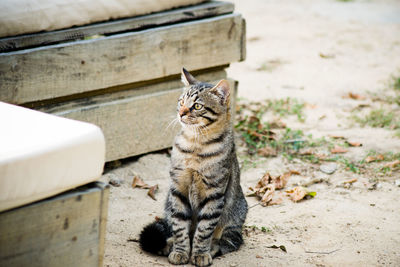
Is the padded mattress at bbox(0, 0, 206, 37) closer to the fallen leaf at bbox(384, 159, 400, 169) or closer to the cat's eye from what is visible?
the cat's eye

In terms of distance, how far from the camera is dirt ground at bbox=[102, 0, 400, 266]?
3199 mm

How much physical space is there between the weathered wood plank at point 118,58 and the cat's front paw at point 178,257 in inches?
57.2

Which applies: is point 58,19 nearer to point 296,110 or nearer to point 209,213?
point 209,213

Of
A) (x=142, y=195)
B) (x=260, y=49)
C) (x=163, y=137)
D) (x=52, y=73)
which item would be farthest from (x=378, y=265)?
(x=260, y=49)

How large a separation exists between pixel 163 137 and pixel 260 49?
3063 millimetres

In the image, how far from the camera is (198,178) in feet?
10.2

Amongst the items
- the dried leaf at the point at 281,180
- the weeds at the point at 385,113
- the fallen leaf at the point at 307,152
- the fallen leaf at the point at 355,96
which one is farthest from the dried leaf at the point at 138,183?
the fallen leaf at the point at 355,96

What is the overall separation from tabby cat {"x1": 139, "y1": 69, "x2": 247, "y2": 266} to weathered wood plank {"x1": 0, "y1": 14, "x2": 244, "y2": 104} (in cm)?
96

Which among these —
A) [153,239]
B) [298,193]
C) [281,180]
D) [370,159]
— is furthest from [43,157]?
[370,159]

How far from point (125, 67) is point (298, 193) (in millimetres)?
1616

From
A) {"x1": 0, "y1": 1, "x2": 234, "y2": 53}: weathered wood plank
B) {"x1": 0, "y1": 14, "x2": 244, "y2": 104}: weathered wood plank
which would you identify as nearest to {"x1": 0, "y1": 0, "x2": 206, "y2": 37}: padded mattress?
{"x1": 0, "y1": 1, "x2": 234, "y2": 53}: weathered wood plank

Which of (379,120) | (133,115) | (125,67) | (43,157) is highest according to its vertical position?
(43,157)

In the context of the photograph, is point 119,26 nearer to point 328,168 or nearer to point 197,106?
point 197,106

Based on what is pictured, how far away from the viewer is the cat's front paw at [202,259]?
3066mm
